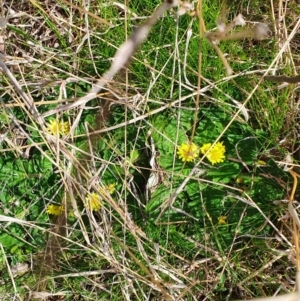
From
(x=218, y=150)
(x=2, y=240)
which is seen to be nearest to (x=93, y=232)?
(x=2, y=240)

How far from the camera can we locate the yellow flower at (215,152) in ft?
4.60

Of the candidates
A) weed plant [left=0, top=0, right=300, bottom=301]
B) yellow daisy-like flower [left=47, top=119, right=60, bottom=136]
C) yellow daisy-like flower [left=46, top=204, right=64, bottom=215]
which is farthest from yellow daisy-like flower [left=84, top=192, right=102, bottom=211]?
yellow daisy-like flower [left=47, top=119, right=60, bottom=136]

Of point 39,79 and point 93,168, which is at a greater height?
point 39,79

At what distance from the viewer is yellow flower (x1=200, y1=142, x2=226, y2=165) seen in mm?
1402

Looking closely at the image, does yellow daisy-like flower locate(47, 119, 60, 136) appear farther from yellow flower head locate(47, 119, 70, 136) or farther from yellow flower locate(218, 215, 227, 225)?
yellow flower locate(218, 215, 227, 225)

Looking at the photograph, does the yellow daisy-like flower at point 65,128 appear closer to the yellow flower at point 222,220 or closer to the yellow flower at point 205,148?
the yellow flower at point 205,148

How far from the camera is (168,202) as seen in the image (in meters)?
1.36

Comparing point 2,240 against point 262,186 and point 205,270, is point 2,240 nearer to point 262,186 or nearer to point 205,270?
point 205,270

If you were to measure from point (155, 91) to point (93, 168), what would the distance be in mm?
301

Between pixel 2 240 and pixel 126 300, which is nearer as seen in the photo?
pixel 126 300

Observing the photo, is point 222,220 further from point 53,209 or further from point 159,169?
point 53,209

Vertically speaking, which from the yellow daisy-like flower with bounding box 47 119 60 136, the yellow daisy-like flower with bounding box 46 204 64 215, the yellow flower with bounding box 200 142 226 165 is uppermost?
the yellow daisy-like flower with bounding box 47 119 60 136

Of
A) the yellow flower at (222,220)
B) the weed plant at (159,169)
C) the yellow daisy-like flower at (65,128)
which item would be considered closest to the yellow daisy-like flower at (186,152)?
the weed plant at (159,169)

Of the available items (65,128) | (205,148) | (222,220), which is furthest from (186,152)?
(65,128)
